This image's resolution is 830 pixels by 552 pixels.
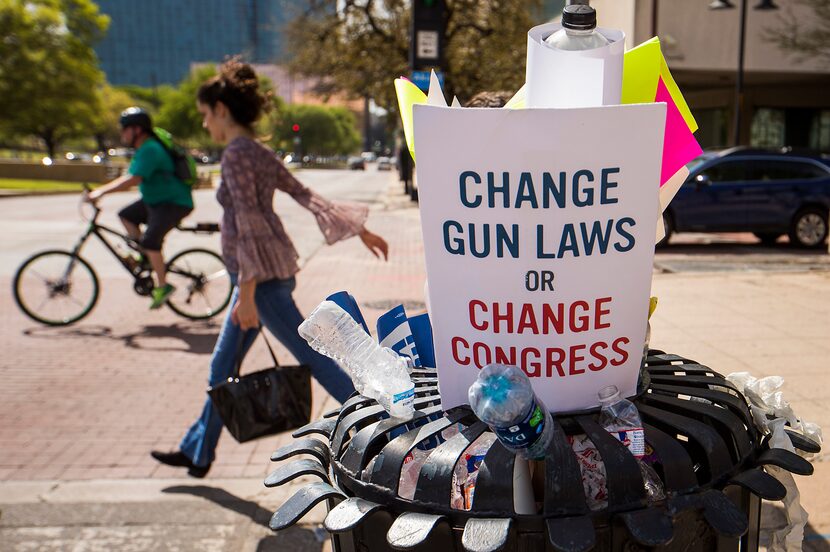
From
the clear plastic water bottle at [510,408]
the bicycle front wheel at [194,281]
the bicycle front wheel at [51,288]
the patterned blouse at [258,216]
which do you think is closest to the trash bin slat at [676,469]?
the clear plastic water bottle at [510,408]

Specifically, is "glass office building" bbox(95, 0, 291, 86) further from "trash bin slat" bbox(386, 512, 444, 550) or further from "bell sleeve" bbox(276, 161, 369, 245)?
"trash bin slat" bbox(386, 512, 444, 550)

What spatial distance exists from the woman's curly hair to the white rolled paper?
274 cm

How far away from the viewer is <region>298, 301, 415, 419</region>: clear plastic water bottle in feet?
4.93

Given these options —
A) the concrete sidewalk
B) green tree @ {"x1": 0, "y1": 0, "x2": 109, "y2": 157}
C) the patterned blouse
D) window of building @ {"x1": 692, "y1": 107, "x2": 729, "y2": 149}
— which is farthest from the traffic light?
green tree @ {"x1": 0, "y1": 0, "x2": 109, "y2": 157}

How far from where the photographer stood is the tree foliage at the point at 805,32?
2161 cm

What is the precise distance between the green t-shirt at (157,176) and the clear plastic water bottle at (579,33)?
5.91m

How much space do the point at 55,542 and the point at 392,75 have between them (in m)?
23.3

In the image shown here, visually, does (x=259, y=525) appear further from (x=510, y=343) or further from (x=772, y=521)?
(x=510, y=343)

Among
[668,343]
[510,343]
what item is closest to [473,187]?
[510,343]

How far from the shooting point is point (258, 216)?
3559 mm

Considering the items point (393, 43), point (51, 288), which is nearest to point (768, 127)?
point (393, 43)

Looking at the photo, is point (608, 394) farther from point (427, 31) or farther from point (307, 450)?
point (427, 31)

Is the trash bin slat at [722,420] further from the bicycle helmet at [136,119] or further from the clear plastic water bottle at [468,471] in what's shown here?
the bicycle helmet at [136,119]

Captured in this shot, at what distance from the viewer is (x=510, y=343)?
1353 millimetres
